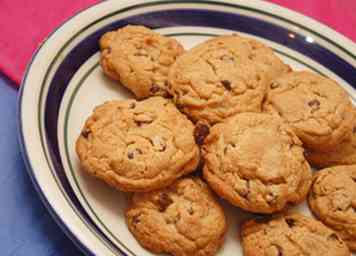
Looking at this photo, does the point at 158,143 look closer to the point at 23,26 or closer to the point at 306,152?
the point at 306,152

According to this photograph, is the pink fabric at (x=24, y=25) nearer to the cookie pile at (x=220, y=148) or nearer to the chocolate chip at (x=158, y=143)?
the cookie pile at (x=220, y=148)

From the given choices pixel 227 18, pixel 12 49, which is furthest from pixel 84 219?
pixel 227 18

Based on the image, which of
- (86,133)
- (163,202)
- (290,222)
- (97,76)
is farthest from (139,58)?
(290,222)

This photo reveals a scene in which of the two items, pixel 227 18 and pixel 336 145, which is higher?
pixel 227 18

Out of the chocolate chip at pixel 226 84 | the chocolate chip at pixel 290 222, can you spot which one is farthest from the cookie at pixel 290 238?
the chocolate chip at pixel 226 84

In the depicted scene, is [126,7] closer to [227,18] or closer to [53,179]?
[227,18]

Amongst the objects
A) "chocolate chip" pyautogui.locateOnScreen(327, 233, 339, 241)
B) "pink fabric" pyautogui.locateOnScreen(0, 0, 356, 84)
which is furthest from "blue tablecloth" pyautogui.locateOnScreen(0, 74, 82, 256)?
"chocolate chip" pyautogui.locateOnScreen(327, 233, 339, 241)
